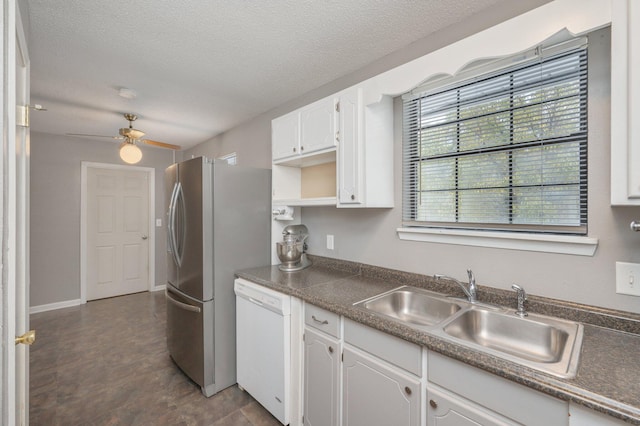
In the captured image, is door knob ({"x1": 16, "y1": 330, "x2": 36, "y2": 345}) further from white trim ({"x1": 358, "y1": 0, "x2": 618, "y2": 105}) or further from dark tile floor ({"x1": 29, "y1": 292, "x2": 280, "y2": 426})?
white trim ({"x1": 358, "y1": 0, "x2": 618, "y2": 105})

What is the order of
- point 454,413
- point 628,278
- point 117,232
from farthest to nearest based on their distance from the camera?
point 117,232, point 628,278, point 454,413

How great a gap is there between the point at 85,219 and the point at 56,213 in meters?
0.33

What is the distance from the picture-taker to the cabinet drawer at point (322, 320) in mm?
1544

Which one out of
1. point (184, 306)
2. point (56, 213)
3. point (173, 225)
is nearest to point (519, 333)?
point (184, 306)

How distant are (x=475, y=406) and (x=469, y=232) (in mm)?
884

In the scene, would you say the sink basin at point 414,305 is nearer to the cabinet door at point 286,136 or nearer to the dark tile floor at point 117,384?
the dark tile floor at point 117,384

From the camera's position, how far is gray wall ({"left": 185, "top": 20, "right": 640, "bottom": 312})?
1.24 metres

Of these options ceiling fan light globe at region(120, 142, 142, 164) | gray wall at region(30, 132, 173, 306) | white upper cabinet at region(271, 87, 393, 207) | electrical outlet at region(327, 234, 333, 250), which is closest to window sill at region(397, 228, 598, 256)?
white upper cabinet at region(271, 87, 393, 207)

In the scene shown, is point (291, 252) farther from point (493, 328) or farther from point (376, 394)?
point (493, 328)

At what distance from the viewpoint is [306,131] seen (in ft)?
7.14

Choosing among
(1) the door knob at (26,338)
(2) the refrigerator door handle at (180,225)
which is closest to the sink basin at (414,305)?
(1) the door knob at (26,338)

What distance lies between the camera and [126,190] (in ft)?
15.1

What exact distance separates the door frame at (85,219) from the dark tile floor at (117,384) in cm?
82

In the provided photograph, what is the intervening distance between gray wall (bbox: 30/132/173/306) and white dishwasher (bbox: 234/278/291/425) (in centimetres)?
348
